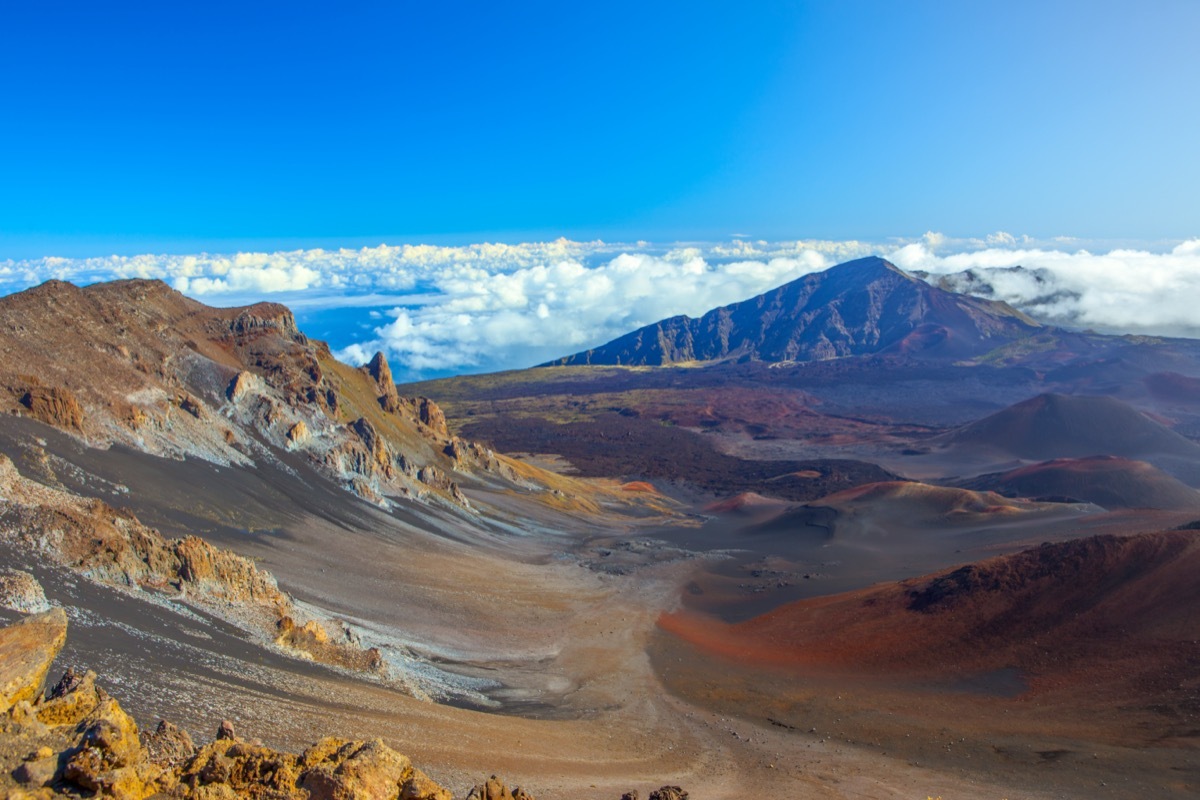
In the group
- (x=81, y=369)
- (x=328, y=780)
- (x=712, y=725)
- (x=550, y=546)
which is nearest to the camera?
(x=328, y=780)

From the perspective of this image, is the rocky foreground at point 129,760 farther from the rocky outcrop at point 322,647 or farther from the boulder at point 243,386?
the boulder at point 243,386

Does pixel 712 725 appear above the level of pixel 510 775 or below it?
below

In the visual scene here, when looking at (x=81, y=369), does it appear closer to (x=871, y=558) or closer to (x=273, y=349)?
(x=273, y=349)

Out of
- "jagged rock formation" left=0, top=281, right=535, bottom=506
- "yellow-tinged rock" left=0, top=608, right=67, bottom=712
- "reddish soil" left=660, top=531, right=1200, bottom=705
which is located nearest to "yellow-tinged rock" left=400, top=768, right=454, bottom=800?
"yellow-tinged rock" left=0, top=608, right=67, bottom=712

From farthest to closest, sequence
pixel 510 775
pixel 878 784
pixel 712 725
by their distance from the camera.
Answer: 1. pixel 712 725
2. pixel 878 784
3. pixel 510 775

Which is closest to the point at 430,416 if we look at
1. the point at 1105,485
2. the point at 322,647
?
the point at 322,647

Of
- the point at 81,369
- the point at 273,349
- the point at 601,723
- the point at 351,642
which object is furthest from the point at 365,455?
the point at 601,723

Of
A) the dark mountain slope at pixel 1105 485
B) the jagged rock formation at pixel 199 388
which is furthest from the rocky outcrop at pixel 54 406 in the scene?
the dark mountain slope at pixel 1105 485
